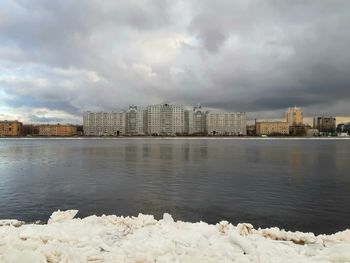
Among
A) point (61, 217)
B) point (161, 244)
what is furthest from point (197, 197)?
point (161, 244)

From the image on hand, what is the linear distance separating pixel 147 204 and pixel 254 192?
33.9 feet

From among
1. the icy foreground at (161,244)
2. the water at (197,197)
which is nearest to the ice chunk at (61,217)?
the icy foreground at (161,244)

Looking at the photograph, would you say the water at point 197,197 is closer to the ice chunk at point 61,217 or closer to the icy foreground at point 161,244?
the ice chunk at point 61,217

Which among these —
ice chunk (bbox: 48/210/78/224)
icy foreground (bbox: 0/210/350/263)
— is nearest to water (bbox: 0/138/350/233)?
ice chunk (bbox: 48/210/78/224)

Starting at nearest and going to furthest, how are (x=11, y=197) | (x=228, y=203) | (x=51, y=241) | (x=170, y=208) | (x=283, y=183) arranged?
(x=51, y=241) < (x=170, y=208) < (x=228, y=203) < (x=11, y=197) < (x=283, y=183)

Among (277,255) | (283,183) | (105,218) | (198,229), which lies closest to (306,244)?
(277,255)

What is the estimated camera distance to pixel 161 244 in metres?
13.2

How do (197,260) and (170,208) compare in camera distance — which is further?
(170,208)

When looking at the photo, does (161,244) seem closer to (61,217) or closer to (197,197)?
(61,217)

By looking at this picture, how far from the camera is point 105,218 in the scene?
1794 centimetres

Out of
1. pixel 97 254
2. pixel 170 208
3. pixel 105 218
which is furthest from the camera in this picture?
pixel 170 208

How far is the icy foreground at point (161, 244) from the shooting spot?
12.0 metres

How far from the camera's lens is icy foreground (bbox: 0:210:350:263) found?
1199 centimetres

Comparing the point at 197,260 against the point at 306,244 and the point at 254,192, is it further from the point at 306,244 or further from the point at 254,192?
the point at 254,192
